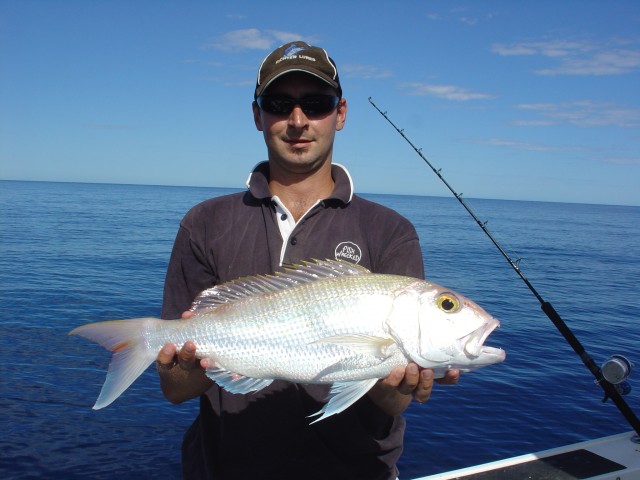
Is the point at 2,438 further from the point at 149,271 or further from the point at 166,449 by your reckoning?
the point at 149,271

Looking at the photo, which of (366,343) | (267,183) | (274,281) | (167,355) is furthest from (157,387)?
(366,343)

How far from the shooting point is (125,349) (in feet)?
10.5

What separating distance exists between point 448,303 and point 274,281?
→ 41.2 inches

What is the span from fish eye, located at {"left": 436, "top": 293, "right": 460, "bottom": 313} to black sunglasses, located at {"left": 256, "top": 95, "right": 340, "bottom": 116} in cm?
141

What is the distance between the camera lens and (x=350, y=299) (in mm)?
3068

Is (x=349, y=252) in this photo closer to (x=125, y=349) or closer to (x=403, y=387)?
(x=403, y=387)

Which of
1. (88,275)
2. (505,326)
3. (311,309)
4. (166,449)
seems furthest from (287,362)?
(88,275)

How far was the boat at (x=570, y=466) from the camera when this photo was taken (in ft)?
16.7

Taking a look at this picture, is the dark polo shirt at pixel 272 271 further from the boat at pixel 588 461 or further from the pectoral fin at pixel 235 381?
the boat at pixel 588 461

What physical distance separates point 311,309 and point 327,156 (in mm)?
1107

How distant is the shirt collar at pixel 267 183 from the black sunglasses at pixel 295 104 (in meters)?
0.45

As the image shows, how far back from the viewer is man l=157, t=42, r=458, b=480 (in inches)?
126

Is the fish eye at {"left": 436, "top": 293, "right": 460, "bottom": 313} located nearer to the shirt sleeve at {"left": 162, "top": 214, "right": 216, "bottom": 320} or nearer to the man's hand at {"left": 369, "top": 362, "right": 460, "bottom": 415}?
the man's hand at {"left": 369, "top": 362, "right": 460, "bottom": 415}

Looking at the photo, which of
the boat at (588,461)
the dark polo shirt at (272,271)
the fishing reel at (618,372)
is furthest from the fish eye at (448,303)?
the fishing reel at (618,372)
